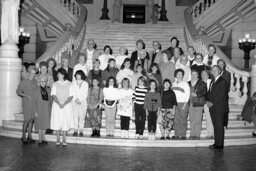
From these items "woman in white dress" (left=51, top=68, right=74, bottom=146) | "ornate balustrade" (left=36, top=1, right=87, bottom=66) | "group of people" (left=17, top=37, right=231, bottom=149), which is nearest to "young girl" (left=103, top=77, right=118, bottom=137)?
"group of people" (left=17, top=37, right=231, bottom=149)

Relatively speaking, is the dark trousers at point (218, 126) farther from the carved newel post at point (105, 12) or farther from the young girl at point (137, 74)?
the carved newel post at point (105, 12)

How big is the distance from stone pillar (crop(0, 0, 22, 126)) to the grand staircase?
335 mm

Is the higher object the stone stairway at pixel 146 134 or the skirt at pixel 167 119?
the skirt at pixel 167 119

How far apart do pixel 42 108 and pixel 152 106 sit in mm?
2438

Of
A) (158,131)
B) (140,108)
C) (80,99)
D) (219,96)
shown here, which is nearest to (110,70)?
(80,99)

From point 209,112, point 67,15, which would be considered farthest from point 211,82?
point 67,15

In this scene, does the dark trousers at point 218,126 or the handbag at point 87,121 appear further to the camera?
the handbag at point 87,121

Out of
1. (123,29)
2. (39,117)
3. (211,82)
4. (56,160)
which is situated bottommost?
(56,160)

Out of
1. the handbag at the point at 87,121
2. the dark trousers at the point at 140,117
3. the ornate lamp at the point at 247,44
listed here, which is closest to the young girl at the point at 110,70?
the handbag at the point at 87,121

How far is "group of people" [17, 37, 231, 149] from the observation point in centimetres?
874

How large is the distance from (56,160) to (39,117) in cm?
205

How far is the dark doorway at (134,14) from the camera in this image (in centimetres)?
2531

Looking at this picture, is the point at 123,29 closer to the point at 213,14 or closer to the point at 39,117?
the point at 213,14

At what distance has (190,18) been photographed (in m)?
16.9
